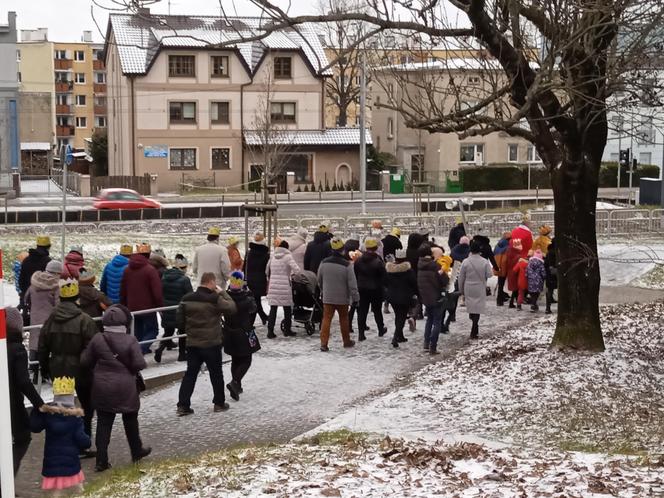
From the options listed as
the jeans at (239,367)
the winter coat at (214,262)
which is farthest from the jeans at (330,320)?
the jeans at (239,367)

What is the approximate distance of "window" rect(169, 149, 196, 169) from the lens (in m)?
61.7

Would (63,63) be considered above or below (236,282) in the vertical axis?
above

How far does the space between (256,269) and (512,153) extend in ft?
178

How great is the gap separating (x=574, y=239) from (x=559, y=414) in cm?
332

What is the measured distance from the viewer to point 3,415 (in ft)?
20.7

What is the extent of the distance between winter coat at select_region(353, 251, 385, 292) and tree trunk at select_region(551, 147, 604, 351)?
10.4 ft

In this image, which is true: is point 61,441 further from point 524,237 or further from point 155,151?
point 155,151

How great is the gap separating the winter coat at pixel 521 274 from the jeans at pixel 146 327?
25.6 feet

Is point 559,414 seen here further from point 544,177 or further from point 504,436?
point 544,177

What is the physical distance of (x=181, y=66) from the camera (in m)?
61.1

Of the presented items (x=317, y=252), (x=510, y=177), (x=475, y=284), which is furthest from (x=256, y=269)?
(x=510, y=177)

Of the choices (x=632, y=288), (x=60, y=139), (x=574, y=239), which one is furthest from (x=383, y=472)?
(x=60, y=139)

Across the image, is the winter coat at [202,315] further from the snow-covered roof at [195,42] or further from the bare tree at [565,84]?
the snow-covered roof at [195,42]

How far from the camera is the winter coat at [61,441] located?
28.9 ft
